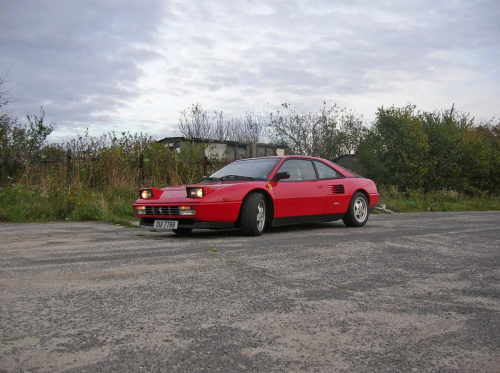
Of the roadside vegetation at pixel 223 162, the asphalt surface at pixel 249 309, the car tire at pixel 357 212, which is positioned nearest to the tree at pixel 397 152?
the roadside vegetation at pixel 223 162

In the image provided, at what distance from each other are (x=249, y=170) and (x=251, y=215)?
1217mm

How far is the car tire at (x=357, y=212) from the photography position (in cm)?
853

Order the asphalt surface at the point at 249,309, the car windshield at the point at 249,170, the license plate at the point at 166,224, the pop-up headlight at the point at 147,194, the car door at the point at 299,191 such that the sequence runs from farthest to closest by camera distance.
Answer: the car windshield at the point at 249,170 < the car door at the point at 299,191 < the pop-up headlight at the point at 147,194 < the license plate at the point at 166,224 < the asphalt surface at the point at 249,309

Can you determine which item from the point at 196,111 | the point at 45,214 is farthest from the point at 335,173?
the point at 196,111

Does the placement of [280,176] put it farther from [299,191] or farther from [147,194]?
[147,194]

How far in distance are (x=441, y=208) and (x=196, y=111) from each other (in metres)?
18.8

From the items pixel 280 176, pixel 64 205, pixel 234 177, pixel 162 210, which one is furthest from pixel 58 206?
pixel 280 176

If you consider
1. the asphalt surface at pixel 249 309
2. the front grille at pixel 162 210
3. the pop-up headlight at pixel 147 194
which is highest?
the pop-up headlight at pixel 147 194

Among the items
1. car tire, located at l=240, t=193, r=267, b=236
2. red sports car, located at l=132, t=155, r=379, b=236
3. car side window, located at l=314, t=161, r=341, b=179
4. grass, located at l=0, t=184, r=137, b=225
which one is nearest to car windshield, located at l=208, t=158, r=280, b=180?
red sports car, located at l=132, t=155, r=379, b=236

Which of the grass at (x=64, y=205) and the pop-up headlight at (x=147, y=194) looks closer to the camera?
the pop-up headlight at (x=147, y=194)

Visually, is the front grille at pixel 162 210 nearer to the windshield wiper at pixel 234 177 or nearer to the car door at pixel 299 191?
the windshield wiper at pixel 234 177

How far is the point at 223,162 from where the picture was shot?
46.5 ft

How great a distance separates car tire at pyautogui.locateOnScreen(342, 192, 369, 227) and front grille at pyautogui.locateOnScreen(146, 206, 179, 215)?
3405mm

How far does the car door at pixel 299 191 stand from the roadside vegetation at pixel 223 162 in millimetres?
3562
